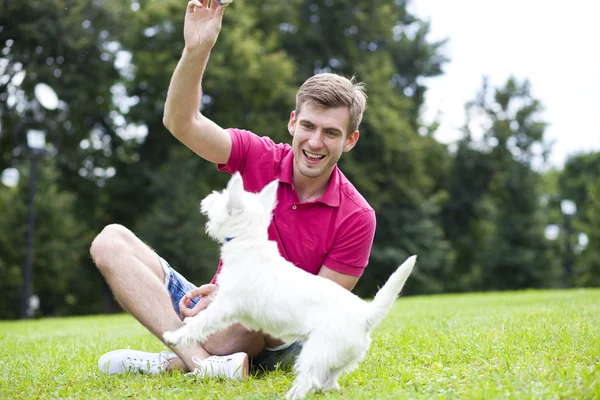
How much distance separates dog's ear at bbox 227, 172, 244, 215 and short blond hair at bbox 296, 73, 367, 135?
1180 millimetres

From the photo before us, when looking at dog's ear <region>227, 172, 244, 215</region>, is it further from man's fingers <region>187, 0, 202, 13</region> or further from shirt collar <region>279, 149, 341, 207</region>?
man's fingers <region>187, 0, 202, 13</region>

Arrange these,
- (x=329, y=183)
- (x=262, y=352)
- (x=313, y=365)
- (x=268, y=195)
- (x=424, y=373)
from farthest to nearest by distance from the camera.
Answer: (x=262, y=352), (x=329, y=183), (x=424, y=373), (x=268, y=195), (x=313, y=365)

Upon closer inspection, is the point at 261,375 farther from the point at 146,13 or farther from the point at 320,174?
the point at 146,13

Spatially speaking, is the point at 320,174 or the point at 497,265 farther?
the point at 497,265

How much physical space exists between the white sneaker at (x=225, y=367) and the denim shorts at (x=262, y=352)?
472 mm

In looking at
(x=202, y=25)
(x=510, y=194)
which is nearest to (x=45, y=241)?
(x=510, y=194)

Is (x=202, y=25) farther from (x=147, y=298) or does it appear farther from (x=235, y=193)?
(x=147, y=298)

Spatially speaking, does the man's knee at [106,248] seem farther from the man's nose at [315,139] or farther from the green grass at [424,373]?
the man's nose at [315,139]

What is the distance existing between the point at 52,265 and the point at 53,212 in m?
2.51

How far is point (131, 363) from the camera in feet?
14.7

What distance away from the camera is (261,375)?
Result: 14.9 ft

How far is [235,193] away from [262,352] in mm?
1818

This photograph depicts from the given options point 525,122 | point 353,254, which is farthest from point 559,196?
point 353,254

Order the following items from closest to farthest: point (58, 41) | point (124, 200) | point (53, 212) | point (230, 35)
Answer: point (58, 41), point (230, 35), point (124, 200), point (53, 212)
